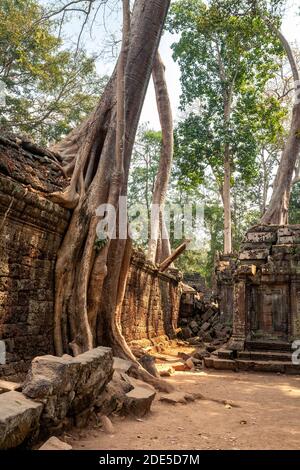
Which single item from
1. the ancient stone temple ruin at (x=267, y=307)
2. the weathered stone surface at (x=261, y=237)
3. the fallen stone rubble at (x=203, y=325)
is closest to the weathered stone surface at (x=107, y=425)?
the ancient stone temple ruin at (x=267, y=307)

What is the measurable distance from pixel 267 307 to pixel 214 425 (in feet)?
17.2

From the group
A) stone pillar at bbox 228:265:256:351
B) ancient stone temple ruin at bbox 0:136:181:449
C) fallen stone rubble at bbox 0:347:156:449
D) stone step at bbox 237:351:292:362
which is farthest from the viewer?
stone pillar at bbox 228:265:256:351

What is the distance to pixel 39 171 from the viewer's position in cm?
582

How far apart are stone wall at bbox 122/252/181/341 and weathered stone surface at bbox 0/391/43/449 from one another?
5661mm

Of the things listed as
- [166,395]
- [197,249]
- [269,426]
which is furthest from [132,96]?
[197,249]

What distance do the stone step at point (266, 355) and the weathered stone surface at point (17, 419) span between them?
242 inches

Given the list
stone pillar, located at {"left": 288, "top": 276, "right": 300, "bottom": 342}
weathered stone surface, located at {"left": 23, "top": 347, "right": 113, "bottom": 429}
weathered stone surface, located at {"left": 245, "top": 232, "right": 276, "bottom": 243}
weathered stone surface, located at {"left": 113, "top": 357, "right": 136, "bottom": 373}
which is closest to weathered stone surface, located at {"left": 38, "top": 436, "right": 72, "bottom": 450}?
weathered stone surface, located at {"left": 23, "top": 347, "right": 113, "bottom": 429}

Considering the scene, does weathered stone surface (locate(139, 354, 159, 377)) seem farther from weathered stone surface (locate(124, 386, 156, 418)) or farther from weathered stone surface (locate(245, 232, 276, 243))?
weathered stone surface (locate(245, 232, 276, 243))

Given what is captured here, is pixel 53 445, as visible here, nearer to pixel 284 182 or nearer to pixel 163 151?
pixel 163 151

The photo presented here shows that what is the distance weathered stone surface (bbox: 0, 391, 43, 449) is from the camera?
2.04 m

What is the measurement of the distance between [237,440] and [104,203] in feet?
11.2

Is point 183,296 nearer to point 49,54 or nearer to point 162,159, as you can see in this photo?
point 162,159

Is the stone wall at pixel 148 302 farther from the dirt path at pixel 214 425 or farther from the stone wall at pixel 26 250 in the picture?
→ the stone wall at pixel 26 250

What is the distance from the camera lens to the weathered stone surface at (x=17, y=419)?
204cm
